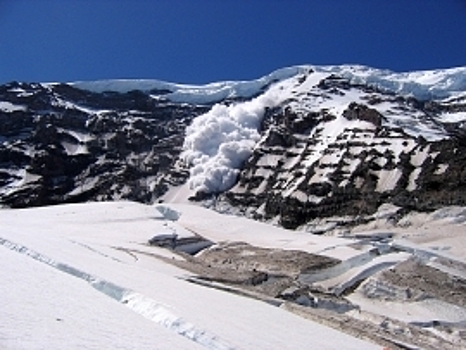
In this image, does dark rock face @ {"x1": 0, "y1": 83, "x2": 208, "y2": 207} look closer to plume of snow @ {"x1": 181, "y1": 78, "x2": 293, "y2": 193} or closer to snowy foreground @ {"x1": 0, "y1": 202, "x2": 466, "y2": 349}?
plume of snow @ {"x1": 181, "y1": 78, "x2": 293, "y2": 193}

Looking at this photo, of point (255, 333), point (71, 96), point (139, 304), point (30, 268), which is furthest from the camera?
point (71, 96)

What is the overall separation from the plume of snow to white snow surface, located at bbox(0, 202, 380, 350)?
102844mm

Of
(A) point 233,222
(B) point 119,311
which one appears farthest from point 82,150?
(B) point 119,311

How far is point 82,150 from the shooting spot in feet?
492

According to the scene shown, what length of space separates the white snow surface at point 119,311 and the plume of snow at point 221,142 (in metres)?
103

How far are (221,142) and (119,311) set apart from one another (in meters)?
135

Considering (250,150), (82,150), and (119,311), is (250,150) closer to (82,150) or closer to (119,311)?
(82,150)

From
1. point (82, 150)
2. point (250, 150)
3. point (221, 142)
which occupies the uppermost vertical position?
point (221, 142)

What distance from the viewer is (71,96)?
192 meters

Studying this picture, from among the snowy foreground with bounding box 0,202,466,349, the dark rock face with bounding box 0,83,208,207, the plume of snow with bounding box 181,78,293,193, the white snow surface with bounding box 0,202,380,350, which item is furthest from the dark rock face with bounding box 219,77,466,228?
the white snow surface with bounding box 0,202,380,350

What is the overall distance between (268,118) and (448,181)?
79.4 m

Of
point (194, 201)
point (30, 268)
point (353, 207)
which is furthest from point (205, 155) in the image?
point (30, 268)

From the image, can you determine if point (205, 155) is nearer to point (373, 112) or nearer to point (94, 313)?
point (373, 112)

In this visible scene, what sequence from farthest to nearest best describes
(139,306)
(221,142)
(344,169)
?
(221,142) → (344,169) → (139,306)
